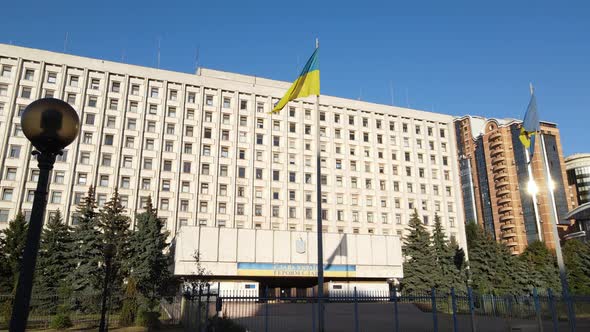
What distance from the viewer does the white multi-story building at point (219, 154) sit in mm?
57656

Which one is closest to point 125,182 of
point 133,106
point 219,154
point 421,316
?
point 133,106

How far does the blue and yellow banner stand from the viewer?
155 feet

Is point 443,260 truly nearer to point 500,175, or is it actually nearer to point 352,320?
point 352,320

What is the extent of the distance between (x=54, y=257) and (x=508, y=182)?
100619 millimetres

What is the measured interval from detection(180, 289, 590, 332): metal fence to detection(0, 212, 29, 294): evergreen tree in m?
24.3

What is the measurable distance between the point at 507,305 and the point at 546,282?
4700cm

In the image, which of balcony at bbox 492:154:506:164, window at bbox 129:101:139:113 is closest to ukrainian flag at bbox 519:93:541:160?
window at bbox 129:101:139:113

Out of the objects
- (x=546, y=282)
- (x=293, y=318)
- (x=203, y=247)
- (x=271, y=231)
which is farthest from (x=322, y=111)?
(x=293, y=318)

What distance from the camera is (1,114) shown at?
2224 inches

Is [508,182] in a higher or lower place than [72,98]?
higher

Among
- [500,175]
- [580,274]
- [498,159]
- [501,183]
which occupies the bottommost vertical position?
[580,274]

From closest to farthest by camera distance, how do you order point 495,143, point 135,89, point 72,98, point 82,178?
point 82,178, point 72,98, point 135,89, point 495,143

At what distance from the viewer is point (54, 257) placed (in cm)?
4294

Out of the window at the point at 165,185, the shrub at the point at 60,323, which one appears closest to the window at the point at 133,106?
the window at the point at 165,185
